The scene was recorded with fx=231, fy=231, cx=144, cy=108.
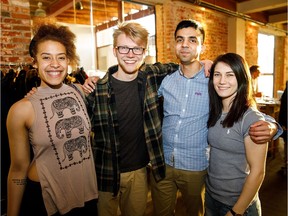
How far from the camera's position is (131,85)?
5.98 feet

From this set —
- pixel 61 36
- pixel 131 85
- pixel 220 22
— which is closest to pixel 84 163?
pixel 131 85

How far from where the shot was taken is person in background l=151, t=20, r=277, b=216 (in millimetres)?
1843

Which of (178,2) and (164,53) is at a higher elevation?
(178,2)

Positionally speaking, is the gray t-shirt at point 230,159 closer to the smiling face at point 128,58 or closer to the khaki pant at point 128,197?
the khaki pant at point 128,197

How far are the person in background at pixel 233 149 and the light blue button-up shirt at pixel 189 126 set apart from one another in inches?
8.5

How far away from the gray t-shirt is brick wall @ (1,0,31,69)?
2.62 meters

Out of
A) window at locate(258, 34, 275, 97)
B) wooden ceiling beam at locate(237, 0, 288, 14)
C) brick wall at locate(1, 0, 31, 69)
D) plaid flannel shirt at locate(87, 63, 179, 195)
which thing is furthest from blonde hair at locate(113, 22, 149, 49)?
window at locate(258, 34, 275, 97)

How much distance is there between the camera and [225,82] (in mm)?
1532

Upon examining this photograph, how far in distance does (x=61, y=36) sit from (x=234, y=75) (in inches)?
45.5

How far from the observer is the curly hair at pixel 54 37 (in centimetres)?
146

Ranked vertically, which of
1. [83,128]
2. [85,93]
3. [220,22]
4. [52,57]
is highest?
[220,22]

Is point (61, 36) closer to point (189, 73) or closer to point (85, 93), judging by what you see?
point (85, 93)

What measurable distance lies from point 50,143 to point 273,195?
327 cm

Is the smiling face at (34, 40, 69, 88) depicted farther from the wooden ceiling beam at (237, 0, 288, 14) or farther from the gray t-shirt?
the wooden ceiling beam at (237, 0, 288, 14)
